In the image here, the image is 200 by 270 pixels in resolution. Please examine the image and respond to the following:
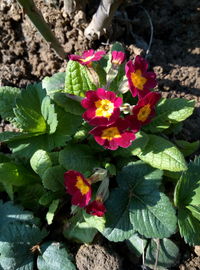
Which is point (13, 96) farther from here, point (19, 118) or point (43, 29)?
point (43, 29)

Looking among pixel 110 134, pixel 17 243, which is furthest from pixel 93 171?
pixel 17 243

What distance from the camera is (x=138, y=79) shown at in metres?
2.29

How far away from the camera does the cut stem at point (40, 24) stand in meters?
2.72

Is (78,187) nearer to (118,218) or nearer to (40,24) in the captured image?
(118,218)

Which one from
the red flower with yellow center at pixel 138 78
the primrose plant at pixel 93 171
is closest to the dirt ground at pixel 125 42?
the primrose plant at pixel 93 171

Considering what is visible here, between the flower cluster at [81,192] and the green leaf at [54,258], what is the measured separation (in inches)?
17.3

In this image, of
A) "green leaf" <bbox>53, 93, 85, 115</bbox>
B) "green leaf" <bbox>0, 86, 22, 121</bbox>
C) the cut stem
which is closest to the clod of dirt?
"green leaf" <bbox>53, 93, 85, 115</bbox>

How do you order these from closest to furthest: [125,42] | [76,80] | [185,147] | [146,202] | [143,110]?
[143,110], [146,202], [76,80], [185,147], [125,42]

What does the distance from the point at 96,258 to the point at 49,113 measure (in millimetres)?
963

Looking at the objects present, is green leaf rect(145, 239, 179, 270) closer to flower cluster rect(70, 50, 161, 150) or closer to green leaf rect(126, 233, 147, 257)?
green leaf rect(126, 233, 147, 257)

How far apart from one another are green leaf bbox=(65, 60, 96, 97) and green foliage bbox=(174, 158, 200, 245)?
83cm

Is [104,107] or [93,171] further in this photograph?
[93,171]

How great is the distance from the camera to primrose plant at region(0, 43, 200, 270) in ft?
7.66

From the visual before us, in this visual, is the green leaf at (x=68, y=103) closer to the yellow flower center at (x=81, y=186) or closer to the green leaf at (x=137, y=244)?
the yellow flower center at (x=81, y=186)
